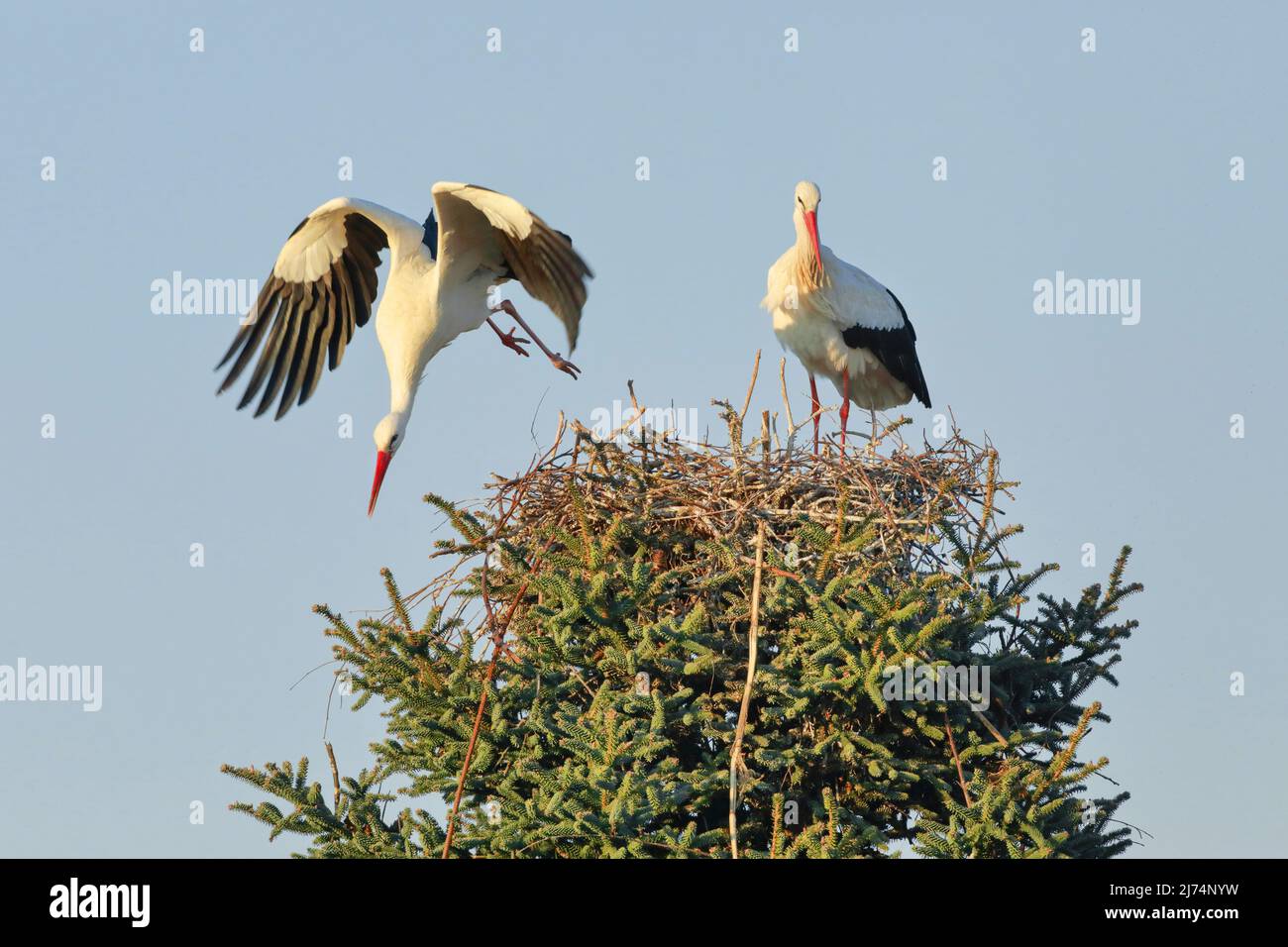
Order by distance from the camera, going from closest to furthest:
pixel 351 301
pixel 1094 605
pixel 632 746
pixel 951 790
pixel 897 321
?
pixel 632 746, pixel 951 790, pixel 1094 605, pixel 351 301, pixel 897 321

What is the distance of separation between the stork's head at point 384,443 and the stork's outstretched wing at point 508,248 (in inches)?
33.6

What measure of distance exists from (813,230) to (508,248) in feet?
7.22

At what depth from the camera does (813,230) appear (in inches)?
415

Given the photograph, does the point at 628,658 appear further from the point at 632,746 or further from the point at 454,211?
the point at 454,211

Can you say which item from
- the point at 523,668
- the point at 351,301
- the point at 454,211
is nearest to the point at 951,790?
the point at 523,668

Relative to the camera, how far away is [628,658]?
7.11m

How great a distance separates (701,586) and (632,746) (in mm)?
1026

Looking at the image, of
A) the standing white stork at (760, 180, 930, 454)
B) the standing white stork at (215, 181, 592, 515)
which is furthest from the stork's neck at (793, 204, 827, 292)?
the standing white stork at (215, 181, 592, 515)

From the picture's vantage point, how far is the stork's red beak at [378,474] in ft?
29.4

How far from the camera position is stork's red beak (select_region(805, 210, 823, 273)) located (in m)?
10.5

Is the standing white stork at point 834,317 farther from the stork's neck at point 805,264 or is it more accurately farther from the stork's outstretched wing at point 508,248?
the stork's outstretched wing at point 508,248
